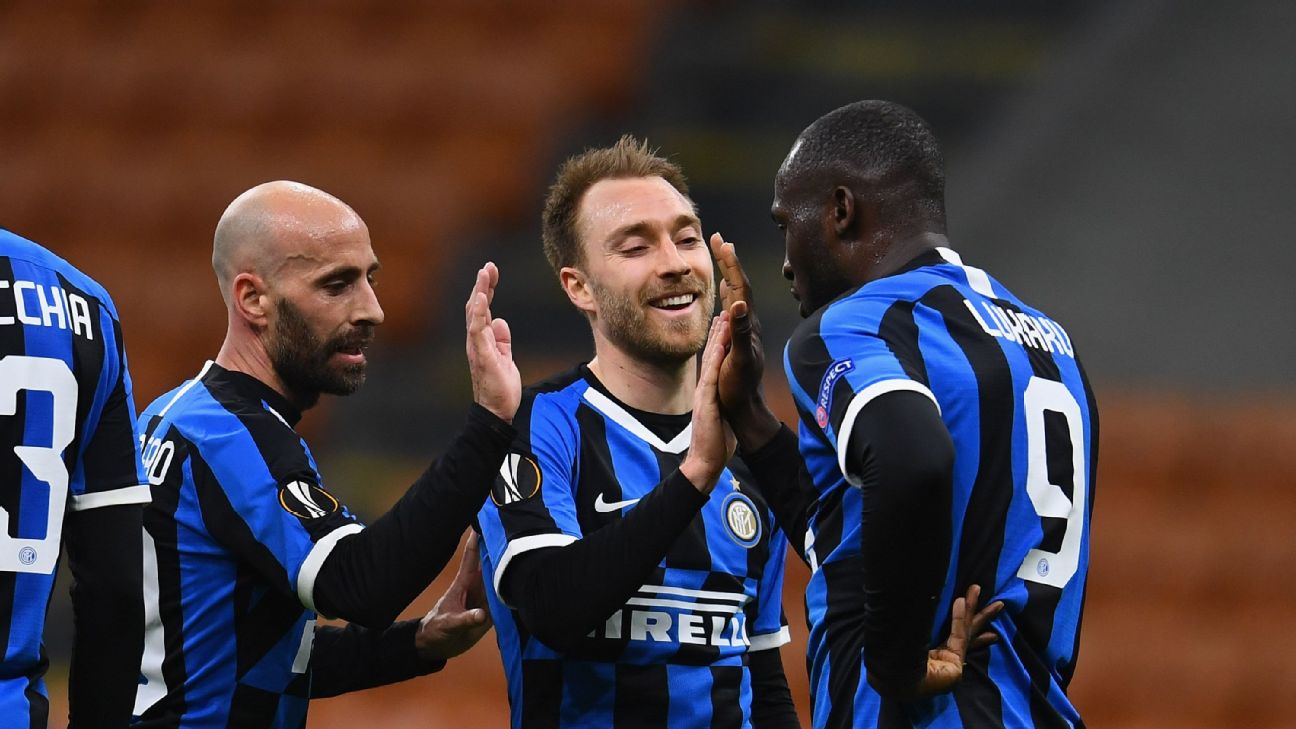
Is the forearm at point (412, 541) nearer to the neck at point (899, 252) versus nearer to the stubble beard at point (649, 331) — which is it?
the stubble beard at point (649, 331)

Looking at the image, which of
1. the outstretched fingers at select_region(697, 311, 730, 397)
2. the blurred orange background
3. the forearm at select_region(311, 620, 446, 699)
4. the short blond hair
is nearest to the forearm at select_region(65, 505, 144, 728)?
the forearm at select_region(311, 620, 446, 699)

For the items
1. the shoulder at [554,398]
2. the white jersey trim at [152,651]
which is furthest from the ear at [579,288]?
the white jersey trim at [152,651]

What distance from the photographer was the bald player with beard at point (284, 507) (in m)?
3.09

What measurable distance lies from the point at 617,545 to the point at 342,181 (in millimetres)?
6713

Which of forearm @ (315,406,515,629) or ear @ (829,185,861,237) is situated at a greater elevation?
ear @ (829,185,861,237)

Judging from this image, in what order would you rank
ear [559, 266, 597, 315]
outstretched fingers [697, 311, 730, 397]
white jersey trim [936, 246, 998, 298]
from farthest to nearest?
1. ear [559, 266, 597, 315]
2. outstretched fingers [697, 311, 730, 397]
3. white jersey trim [936, 246, 998, 298]

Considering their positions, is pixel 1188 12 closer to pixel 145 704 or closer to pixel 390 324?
pixel 390 324

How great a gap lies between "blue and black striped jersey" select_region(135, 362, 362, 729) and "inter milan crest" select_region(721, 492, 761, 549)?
2.65 feet

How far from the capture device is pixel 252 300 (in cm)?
349

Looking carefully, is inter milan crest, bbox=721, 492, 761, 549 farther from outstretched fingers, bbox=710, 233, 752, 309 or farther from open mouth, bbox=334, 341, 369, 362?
open mouth, bbox=334, 341, 369, 362

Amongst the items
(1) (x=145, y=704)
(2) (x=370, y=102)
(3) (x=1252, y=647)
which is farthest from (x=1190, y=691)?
(2) (x=370, y=102)

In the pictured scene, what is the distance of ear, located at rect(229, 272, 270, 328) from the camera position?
347cm

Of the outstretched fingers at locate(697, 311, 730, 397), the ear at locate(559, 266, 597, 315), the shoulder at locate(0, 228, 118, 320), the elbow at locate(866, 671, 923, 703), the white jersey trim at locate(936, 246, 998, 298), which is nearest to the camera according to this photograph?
the elbow at locate(866, 671, 923, 703)

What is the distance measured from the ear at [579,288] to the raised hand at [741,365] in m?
0.56
